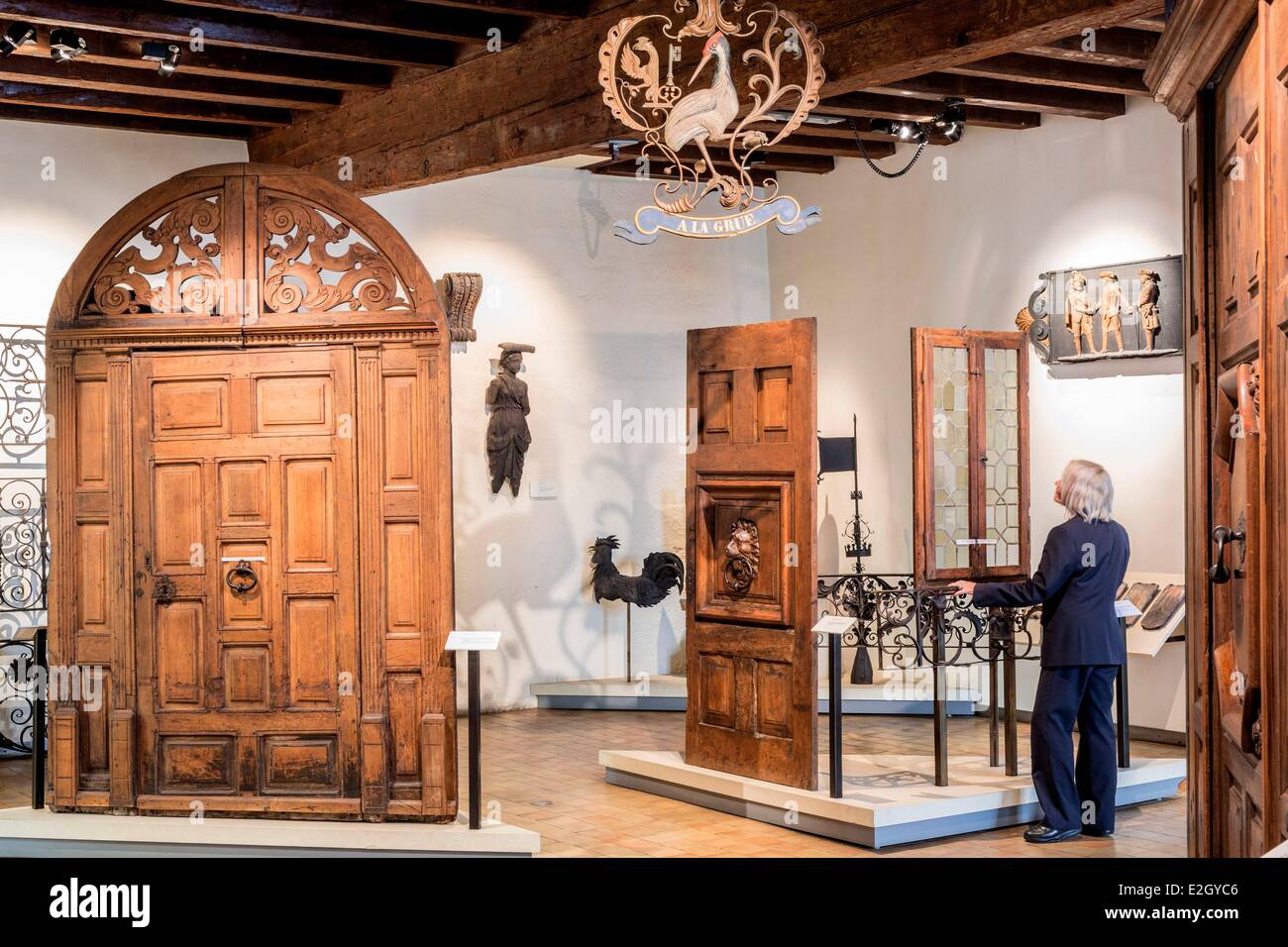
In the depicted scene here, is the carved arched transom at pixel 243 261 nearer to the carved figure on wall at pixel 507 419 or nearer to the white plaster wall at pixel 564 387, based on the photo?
the white plaster wall at pixel 564 387

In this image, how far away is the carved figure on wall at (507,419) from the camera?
10.2 metres

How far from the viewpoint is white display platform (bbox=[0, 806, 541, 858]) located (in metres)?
5.94

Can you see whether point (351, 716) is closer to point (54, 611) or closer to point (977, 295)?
point (54, 611)

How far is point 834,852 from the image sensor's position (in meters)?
6.23

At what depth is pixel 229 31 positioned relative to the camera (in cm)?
705

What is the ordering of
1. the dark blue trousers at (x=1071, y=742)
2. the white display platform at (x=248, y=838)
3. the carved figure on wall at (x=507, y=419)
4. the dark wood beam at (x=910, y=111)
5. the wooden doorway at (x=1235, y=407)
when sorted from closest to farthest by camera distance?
the wooden doorway at (x=1235, y=407)
the white display platform at (x=248, y=838)
the dark blue trousers at (x=1071, y=742)
the dark wood beam at (x=910, y=111)
the carved figure on wall at (x=507, y=419)

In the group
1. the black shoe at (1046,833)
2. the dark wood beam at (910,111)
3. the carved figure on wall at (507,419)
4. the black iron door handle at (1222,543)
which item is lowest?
the black shoe at (1046,833)

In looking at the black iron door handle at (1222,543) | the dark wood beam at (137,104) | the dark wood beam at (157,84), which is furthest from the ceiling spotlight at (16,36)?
the black iron door handle at (1222,543)

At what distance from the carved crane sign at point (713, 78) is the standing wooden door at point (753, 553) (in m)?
0.75

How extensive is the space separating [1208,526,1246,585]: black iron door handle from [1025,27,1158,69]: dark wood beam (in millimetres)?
4665

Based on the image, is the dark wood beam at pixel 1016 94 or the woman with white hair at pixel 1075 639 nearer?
the woman with white hair at pixel 1075 639

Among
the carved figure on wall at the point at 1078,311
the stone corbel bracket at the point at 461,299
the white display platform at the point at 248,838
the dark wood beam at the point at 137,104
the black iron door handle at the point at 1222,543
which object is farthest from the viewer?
the stone corbel bracket at the point at 461,299

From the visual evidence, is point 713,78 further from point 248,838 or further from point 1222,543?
point 248,838
